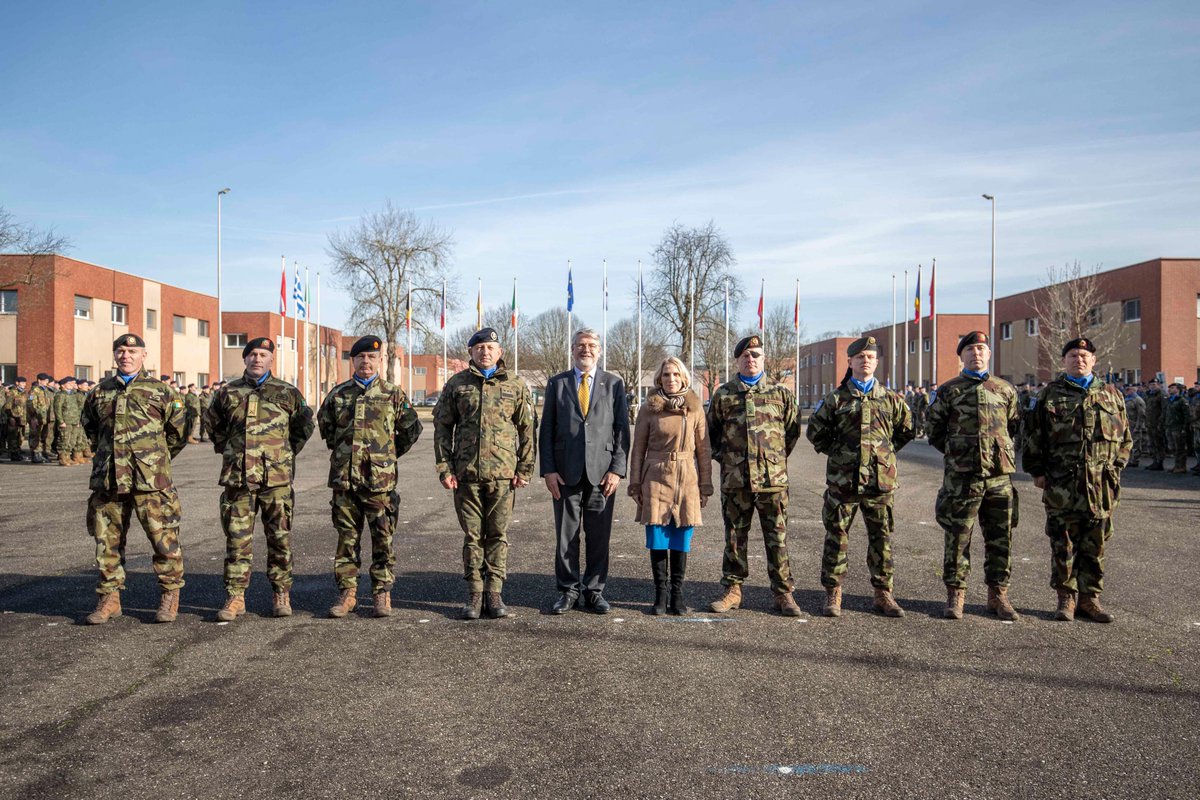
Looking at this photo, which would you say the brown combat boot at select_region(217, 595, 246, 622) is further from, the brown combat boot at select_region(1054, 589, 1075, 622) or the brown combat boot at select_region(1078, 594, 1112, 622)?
the brown combat boot at select_region(1078, 594, 1112, 622)

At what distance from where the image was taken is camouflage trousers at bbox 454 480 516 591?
253 inches

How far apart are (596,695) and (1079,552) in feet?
13.2

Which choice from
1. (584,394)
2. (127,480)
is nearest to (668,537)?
(584,394)

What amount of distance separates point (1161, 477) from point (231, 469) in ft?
60.1

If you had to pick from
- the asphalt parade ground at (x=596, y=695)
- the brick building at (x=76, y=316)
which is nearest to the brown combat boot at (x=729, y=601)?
the asphalt parade ground at (x=596, y=695)

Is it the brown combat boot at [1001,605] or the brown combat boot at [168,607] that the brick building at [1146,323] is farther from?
the brown combat boot at [168,607]

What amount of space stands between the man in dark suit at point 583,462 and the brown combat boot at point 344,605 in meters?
1.52

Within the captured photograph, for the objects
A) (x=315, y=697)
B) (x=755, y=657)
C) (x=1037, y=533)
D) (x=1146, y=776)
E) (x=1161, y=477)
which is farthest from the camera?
(x=1161, y=477)

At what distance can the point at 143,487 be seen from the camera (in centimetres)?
629

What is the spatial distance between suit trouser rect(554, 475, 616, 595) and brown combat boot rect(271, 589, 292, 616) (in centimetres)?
201

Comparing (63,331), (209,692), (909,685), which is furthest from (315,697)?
(63,331)

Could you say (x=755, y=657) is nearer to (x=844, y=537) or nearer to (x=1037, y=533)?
(x=844, y=537)

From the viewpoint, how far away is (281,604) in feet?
20.9

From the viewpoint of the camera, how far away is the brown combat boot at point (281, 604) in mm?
6355
